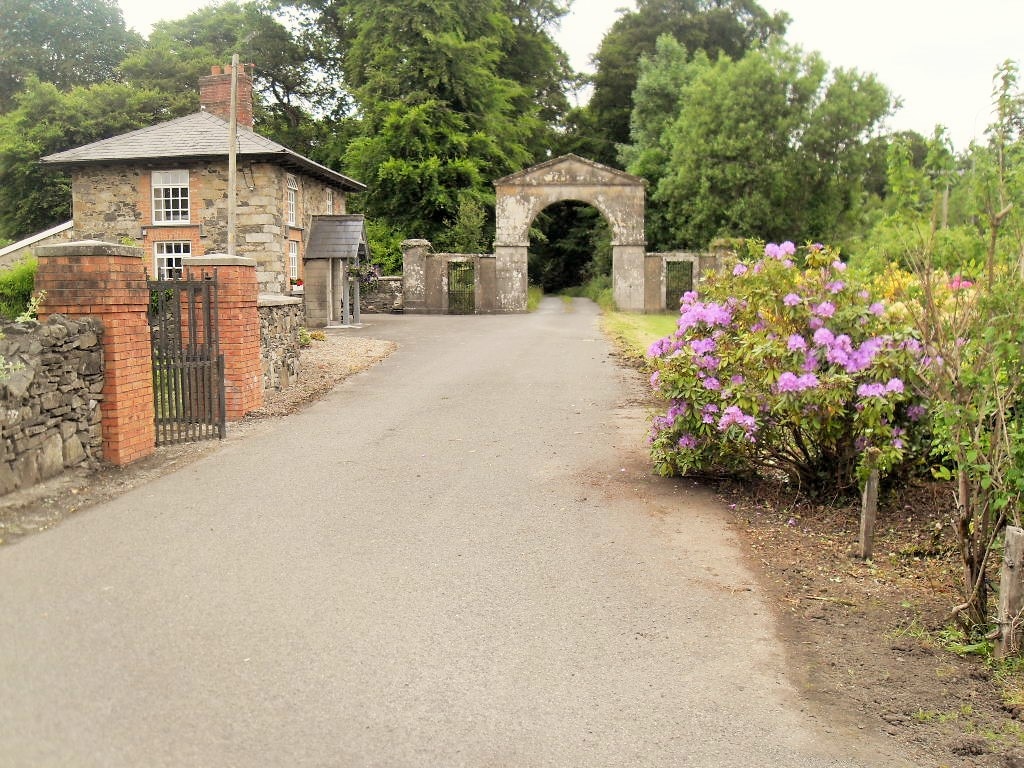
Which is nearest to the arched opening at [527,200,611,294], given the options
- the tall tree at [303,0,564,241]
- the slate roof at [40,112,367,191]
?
the tall tree at [303,0,564,241]

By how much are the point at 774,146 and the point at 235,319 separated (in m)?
33.5

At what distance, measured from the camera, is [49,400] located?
7969mm

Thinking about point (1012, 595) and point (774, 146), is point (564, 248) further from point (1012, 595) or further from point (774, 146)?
point (1012, 595)

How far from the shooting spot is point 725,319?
847cm

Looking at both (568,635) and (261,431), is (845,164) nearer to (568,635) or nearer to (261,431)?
(261,431)

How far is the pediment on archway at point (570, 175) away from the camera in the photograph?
1438 inches

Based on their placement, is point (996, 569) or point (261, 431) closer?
point (996, 569)

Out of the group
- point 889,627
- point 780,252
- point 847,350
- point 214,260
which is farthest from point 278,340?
point 889,627

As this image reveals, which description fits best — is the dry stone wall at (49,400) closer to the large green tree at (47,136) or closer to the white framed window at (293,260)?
the white framed window at (293,260)

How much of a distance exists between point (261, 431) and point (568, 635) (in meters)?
7.22

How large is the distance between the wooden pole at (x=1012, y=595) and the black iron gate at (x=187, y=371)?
8357 millimetres

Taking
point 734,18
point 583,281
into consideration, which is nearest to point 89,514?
point 583,281

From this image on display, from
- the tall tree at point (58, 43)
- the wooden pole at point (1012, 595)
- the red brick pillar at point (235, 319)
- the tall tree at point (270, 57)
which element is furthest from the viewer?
the tall tree at point (58, 43)

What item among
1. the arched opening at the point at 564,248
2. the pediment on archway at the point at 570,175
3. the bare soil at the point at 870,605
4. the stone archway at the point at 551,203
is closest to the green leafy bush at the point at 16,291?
the bare soil at the point at 870,605
